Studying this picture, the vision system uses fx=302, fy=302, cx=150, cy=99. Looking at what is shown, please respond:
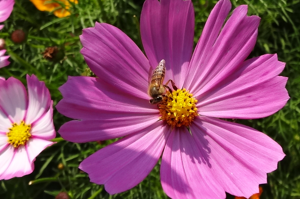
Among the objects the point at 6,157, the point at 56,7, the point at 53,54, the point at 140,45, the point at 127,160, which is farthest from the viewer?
the point at 56,7

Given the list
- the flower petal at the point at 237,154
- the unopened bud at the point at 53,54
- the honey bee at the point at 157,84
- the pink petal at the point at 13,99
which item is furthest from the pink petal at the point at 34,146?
the flower petal at the point at 237,154

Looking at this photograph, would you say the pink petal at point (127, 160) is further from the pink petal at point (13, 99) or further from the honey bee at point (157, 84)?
the pink petal at point (13, 99)

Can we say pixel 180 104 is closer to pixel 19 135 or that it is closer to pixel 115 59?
pixel 115 59

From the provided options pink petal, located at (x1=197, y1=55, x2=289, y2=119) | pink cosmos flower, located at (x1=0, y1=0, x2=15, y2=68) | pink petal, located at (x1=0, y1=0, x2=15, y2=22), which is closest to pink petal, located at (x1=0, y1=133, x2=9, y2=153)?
pink cosmos flower, located at (x1=0, y1=0, x2=15, y2=68)

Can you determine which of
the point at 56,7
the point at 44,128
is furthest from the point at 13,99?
the point at 56,7

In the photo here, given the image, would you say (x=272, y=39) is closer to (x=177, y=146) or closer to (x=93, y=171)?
(x=177, y=146)
